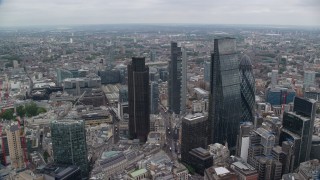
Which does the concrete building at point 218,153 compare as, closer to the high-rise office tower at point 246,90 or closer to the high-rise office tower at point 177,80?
the high-rise office tower at point 246,90

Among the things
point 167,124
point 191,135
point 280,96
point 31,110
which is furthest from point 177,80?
point 31,110

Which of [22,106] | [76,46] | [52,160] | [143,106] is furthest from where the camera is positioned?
[76,46]

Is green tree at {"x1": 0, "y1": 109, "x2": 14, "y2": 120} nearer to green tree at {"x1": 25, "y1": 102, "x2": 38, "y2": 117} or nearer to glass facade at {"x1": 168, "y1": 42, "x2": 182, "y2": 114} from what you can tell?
green tree at {"x1": 25, "y1": 102, "x2": 38, "y2": 117}

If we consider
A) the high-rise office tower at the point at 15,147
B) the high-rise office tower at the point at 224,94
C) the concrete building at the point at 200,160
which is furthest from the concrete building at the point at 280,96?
the high-rise office tower at the point at 15,147

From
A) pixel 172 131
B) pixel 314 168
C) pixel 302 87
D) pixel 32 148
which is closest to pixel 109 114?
pixel 172 131

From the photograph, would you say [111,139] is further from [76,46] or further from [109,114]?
[76,46]

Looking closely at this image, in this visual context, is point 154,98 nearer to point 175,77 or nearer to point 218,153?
point 175,77

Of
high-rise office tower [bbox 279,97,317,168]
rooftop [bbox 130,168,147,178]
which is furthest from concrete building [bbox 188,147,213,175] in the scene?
high-rise office tower [bbox 279,97,317,168]
